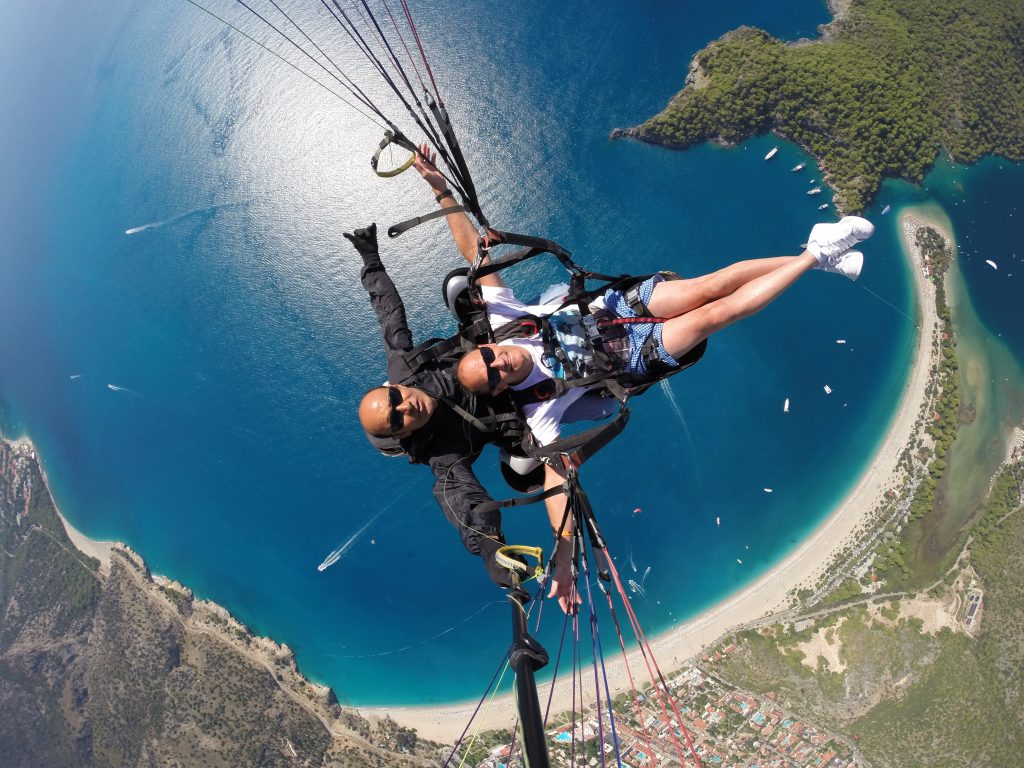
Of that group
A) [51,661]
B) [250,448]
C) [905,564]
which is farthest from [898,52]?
[51,661]

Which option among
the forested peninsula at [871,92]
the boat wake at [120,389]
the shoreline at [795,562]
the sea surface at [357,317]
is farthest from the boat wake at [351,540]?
the forested peninsula at [871,92]

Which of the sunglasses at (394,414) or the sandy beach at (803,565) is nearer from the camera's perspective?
the sunglasses at (394,414)

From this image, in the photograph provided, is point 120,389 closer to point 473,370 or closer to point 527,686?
point 473,370

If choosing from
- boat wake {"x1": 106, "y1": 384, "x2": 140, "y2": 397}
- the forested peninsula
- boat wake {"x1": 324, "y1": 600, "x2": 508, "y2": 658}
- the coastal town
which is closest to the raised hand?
the forested peninsula

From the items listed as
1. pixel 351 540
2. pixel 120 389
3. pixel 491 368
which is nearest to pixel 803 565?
pixel 351 540

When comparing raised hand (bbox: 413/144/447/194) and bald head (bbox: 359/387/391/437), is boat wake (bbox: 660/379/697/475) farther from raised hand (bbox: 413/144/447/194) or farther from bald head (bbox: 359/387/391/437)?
bald head (bbox: 359/387/391/437)

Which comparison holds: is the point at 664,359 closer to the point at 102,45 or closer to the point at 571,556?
the point at 571,556

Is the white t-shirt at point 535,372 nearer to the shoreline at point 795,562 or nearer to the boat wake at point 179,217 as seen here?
the boat wake at point 179,217
